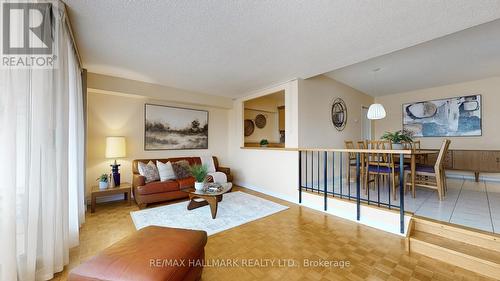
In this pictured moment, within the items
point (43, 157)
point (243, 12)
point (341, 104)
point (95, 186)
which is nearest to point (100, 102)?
point (95, 186)

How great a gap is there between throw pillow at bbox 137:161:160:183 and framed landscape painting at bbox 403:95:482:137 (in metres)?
6.72

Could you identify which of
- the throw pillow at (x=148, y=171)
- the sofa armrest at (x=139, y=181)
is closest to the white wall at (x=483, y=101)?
the throw pillow at (x=148, y=171)

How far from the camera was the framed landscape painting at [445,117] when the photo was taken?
4.61 metres

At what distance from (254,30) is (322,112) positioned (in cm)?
275

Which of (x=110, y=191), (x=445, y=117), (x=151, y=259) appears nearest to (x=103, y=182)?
(x=110, y=191)

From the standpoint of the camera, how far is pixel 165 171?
3742 millimetres

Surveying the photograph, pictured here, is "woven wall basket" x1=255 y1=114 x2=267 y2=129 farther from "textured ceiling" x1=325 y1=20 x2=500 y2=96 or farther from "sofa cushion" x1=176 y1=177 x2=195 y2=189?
"sofa cushion" x1=176 y1=177 x2=195 y2=189

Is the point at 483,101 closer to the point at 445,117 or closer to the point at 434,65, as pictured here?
the point at 445,117

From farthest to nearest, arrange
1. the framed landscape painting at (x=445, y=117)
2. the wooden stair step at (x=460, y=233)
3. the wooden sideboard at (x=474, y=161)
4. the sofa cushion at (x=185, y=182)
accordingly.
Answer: the framed landscape painting at (x=445, y=117)
the wooden sideboard at (x=474, y=161)
the sofa cushion at (x=185, y=182)
the wooden stair step at (x=460, y=233)

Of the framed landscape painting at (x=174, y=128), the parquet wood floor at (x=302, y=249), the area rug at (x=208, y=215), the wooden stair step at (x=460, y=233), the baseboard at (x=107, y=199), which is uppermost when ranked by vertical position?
the framed landscape painting at (x=174, y=128)

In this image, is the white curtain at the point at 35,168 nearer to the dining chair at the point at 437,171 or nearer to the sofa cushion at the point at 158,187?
the sofa cushion at the point at 158,187

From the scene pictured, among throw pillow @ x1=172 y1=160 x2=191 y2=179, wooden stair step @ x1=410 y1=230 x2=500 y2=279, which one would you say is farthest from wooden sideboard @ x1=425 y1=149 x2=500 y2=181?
throw pillow @ x1=172 y1=160 x2=191 y2=179

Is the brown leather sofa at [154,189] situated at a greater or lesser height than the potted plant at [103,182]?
lesser

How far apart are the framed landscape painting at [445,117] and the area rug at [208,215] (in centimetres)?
484
